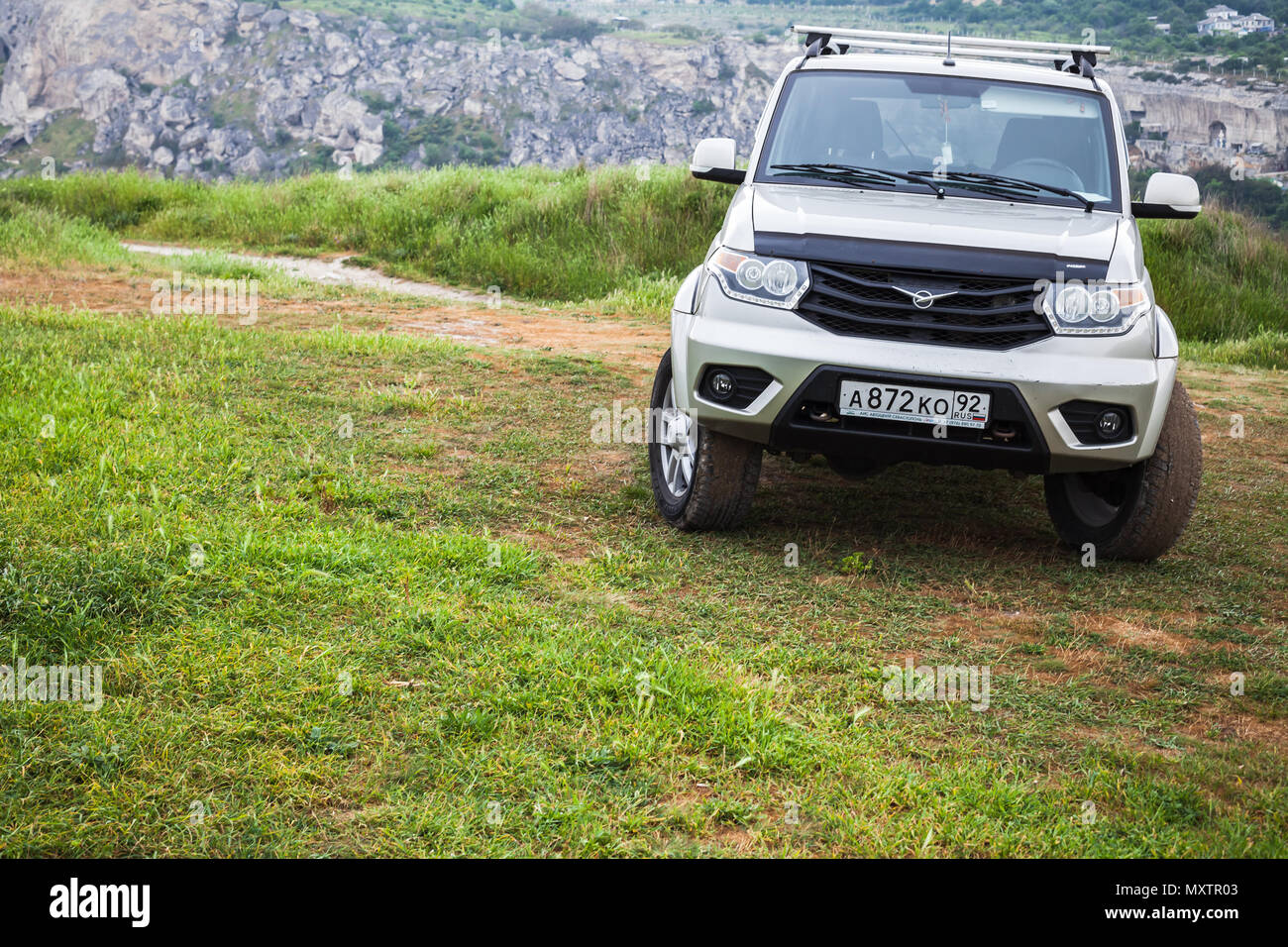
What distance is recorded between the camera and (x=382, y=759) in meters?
3.22

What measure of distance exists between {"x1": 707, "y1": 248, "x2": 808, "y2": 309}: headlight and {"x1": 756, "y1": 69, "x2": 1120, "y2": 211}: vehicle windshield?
0.88 meters

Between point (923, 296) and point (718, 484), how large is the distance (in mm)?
1163

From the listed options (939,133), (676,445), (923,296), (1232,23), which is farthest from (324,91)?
(923,296)

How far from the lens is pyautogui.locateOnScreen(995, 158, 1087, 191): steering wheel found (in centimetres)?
572

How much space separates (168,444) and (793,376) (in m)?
3.12

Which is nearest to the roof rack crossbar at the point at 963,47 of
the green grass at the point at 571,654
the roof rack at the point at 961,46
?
the roof rack at the point at 961,46

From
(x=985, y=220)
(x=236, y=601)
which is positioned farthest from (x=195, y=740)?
(x=985, y=220)

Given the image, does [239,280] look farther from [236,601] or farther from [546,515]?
[236,601]

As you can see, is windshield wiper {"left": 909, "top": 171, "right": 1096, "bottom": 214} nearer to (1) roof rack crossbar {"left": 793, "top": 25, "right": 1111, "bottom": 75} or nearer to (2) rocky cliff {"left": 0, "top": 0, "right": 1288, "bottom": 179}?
(1) roof rack crossbar {"left": 793, "top": 25, "right": 1111, "bottom": 75}

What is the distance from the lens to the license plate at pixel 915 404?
4.72 m

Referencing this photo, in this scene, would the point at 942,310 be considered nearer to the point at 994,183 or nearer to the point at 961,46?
the point at 994,183

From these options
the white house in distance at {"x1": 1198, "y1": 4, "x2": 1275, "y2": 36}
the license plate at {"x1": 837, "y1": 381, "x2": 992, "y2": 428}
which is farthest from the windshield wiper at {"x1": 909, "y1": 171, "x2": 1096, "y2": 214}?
the white house in distance at {"x1": 1198, "y1": 4, "x2": 1275, "y2": 36}

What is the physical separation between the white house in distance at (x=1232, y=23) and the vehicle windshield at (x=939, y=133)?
46.0m

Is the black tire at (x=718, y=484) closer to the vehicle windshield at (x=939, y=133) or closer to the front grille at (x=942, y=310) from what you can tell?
the front grille at (x=942, y=310)
